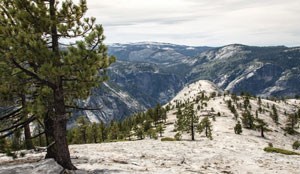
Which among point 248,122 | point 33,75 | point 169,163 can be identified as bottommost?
point 248,122

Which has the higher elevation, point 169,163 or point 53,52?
point 53,52

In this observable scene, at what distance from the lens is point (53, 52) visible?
23.0m

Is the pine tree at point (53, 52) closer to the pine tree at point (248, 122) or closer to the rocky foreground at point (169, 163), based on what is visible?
the rocky foreground at point (169, 163)

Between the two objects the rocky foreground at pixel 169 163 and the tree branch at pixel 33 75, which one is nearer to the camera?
the tree branch at pixel 33 75

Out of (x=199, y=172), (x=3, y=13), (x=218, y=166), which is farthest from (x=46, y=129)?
(x=218, y=166)

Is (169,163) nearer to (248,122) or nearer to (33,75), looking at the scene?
(33,75)

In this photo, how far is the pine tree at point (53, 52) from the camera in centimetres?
2202

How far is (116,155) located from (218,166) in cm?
1015

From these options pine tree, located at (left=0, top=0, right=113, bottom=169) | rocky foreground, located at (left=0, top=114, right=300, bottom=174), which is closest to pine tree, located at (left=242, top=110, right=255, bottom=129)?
rocky foreground, located at (left=0, top=114, right=300, bottom=174)

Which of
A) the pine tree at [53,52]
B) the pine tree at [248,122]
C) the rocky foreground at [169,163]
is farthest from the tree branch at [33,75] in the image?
the pine tree at [248,122]

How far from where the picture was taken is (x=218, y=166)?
3081 centimetres

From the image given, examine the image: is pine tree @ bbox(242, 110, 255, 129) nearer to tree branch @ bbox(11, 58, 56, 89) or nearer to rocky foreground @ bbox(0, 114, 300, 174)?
rocky foreground @ bbox(0, 114, 300, 174)

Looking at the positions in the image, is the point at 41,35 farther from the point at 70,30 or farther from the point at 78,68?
the point at 78,68

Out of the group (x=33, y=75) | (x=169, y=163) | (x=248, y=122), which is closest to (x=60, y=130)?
(x=33, y=75)
